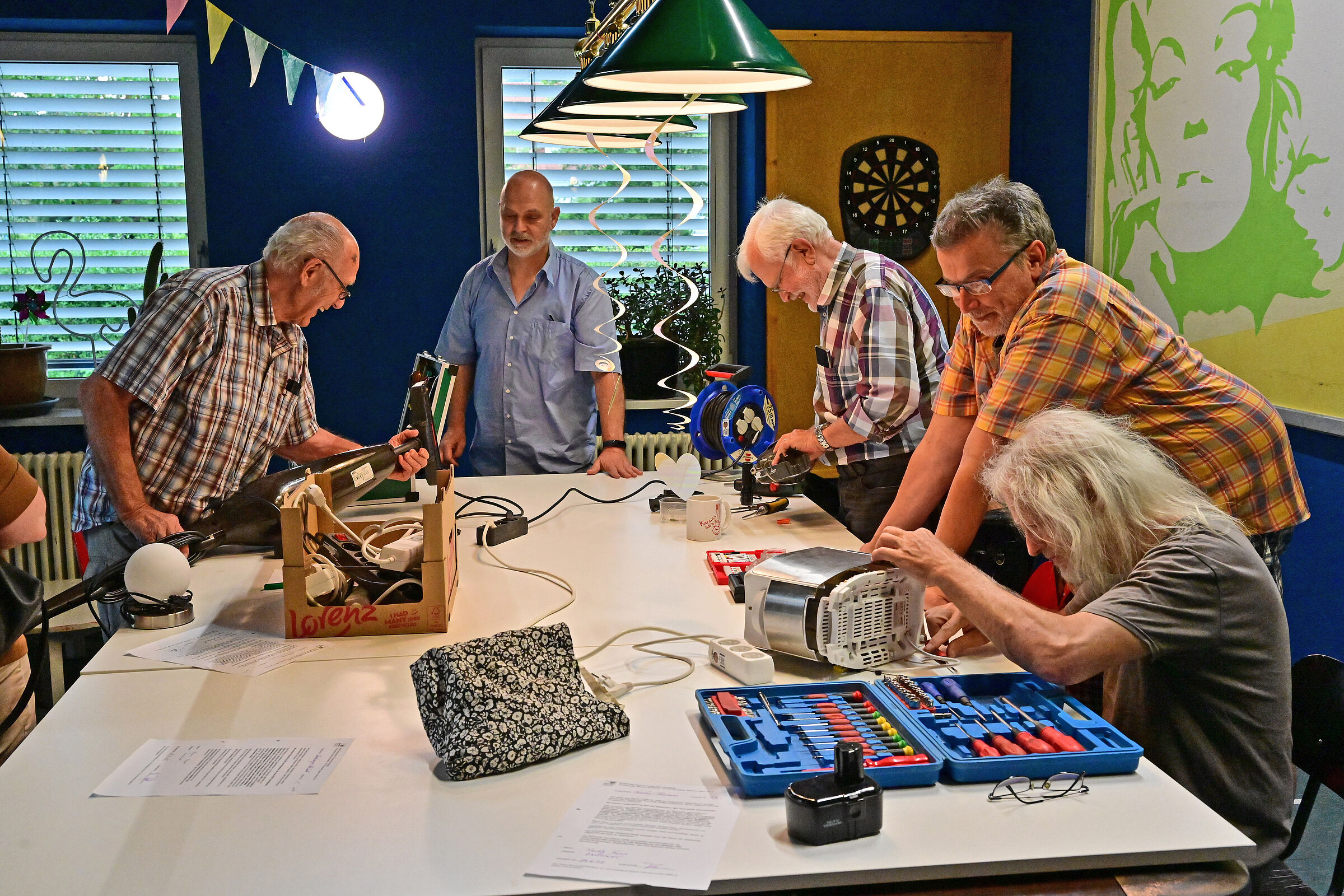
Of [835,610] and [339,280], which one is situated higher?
[339,280]

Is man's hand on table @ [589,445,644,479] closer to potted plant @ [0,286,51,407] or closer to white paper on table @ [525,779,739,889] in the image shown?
white paper on table @ [525,779,739,889]

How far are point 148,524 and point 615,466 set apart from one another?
5.06 ft

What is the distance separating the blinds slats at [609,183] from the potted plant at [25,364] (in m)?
2.13

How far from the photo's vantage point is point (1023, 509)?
188 cm

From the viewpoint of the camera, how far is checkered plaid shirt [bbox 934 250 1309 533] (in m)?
2.27

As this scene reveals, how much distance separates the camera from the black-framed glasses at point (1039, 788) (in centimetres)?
143

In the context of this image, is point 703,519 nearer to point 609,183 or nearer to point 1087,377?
point 1087,377

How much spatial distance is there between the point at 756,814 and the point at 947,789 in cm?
26

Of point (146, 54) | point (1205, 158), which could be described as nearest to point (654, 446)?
point (1205, 158)

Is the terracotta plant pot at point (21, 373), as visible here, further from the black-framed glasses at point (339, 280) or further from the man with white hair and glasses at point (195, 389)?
the black-framed glasses at point (339, 280)

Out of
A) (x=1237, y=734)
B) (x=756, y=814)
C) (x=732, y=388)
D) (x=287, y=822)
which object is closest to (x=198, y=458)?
(x=732, y=388)

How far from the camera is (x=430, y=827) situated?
139cm

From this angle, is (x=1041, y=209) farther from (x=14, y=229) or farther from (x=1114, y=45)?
(x=14, y=229)

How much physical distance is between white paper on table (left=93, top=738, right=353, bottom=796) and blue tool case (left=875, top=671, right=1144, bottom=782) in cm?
84
